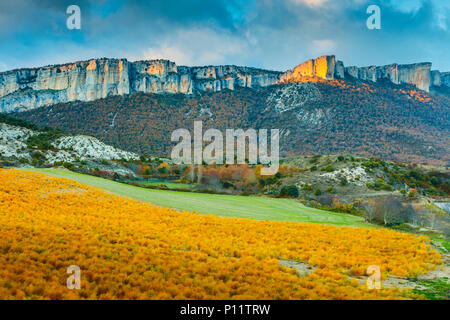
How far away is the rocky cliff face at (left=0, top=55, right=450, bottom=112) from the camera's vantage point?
139 meters

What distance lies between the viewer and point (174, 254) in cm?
972

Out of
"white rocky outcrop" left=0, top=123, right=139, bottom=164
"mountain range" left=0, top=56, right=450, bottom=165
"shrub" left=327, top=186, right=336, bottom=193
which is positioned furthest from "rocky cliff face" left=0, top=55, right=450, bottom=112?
"shrub" left=327, top=186, right=336, bottom=193

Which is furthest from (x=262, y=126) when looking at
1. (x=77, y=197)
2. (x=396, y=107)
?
(x=77, y=197)

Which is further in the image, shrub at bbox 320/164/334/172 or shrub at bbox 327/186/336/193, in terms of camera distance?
shrub at bbox 320/164/334/172

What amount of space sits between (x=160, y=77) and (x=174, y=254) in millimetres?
149290

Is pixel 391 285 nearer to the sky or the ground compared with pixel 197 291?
nearer to the ground

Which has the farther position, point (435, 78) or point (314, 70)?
point (435, 78)

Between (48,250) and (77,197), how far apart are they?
433 inches

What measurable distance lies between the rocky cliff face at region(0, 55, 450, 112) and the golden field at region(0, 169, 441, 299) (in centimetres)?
12900

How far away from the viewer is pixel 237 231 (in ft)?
47.9

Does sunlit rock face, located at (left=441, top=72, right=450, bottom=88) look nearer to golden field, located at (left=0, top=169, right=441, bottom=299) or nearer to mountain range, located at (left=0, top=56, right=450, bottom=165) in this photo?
mountain range, located at (left=0, top=56, right=450, bottom=165)

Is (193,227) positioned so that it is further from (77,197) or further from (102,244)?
(77,197)

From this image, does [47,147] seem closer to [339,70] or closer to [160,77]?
[160,77]

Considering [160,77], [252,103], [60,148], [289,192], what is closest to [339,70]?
[252,103]
